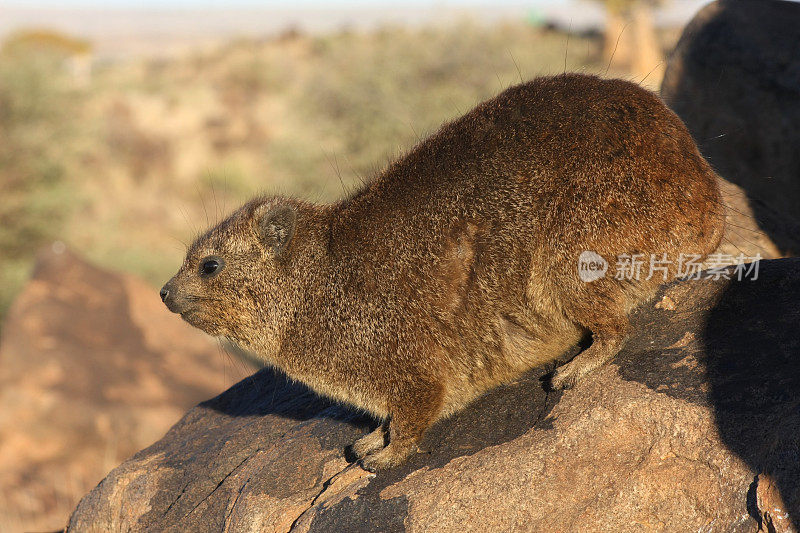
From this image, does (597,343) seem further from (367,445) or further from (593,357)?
(367,445)

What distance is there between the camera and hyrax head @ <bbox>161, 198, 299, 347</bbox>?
489 cm

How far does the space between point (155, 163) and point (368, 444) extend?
105ft

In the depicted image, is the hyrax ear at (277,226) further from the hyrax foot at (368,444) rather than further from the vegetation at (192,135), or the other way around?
the vegetation at (192,135)

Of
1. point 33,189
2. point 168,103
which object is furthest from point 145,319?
point 168,103

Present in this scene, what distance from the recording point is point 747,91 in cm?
802

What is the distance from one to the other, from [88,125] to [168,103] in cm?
1881

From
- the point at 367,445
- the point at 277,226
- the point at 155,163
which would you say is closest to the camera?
the point at 367,445

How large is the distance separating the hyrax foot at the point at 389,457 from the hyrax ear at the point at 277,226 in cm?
146

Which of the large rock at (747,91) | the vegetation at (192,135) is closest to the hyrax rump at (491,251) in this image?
the large rock at (747,91)

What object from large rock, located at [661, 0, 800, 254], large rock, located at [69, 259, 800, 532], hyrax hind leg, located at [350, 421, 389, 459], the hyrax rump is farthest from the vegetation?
hyrax hind leg, located at [350, 421, 389, 459]

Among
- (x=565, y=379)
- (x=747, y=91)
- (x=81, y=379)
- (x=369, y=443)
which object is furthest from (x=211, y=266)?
(x=81, y=379)

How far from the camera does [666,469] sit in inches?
144

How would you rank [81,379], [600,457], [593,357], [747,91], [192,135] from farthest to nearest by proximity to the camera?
[192,135]
[81,379]
[747,91]
[593,357]
[600,457]

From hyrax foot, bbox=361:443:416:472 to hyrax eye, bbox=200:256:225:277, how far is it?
1618 millimetres
